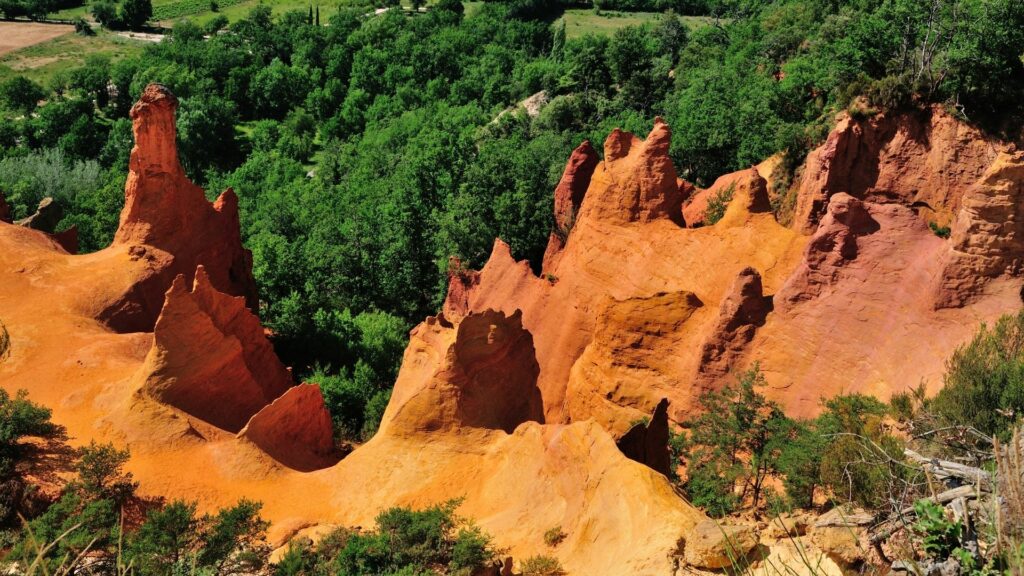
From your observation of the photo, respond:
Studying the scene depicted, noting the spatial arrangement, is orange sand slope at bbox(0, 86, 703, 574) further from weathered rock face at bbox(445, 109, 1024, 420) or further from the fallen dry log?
the fallen dry log

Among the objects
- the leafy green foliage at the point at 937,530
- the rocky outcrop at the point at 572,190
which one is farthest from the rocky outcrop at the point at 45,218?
the leafy green foliage at the point at 937,530

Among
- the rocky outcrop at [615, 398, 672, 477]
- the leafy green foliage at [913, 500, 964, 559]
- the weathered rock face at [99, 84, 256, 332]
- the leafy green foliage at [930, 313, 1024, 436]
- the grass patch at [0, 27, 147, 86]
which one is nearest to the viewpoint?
the leafy green foliage at [913, 500, 964, 559]

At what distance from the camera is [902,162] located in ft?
123

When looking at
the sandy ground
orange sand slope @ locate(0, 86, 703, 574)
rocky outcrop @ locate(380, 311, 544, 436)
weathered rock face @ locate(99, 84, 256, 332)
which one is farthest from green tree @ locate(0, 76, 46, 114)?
rocky outcrop @ locate(380, 311, 544, 436)

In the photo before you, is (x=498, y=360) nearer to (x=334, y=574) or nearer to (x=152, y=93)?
(x=334, y=574)

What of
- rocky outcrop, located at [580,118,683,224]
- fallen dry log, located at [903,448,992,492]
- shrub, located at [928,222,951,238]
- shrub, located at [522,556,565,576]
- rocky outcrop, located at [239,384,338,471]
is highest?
fallen dry log, located at [903,448,992,492]

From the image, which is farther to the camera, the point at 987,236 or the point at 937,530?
the point at 987,236

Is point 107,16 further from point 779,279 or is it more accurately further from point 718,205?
point 779,279

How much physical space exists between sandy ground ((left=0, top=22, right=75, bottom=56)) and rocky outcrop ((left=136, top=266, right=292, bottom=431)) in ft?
384

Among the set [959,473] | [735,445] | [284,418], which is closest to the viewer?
[959,473]

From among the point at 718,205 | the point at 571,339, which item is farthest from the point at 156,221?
the point at 718,205

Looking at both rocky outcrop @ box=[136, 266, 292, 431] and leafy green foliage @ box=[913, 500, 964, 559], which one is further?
rocky outcrop @ box=[136, 266, 292, 431]

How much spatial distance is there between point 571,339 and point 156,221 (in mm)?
16547

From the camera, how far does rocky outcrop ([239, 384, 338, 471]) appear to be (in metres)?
26.9
